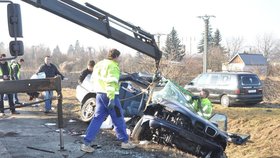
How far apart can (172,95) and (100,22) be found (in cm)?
208

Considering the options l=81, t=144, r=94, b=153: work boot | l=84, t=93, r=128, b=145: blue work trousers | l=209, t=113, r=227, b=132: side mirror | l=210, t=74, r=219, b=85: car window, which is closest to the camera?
l=81, t=144, r=94, b=153: work boot

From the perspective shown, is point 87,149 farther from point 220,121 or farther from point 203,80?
point 203,80

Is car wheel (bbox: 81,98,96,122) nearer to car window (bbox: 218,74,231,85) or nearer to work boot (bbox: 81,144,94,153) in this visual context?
work boot (bbox: 81,144,94,153)

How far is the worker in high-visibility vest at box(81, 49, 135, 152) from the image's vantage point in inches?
267

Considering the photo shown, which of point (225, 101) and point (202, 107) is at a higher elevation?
point (202, 107)

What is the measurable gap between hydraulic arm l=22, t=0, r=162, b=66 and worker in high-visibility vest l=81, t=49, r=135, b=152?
0.96m

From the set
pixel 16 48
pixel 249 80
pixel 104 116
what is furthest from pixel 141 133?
pixel 249 80

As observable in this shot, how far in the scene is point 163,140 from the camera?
7316 millimetres

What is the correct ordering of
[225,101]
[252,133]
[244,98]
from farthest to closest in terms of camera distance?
1. [225,101]
2. [244,98]
3. [252,133]

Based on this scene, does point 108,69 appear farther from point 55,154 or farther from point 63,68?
point 63,68

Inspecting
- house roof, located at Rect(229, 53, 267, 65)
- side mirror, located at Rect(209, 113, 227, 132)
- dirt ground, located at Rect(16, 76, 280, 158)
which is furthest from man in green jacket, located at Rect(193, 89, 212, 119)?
house roof, located at Rect(229, 53, 267, 65)

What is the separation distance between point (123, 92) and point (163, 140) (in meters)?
2.57

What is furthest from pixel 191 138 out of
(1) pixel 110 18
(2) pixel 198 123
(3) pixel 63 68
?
(3) pixel 63 68

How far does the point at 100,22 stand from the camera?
7.76 m
